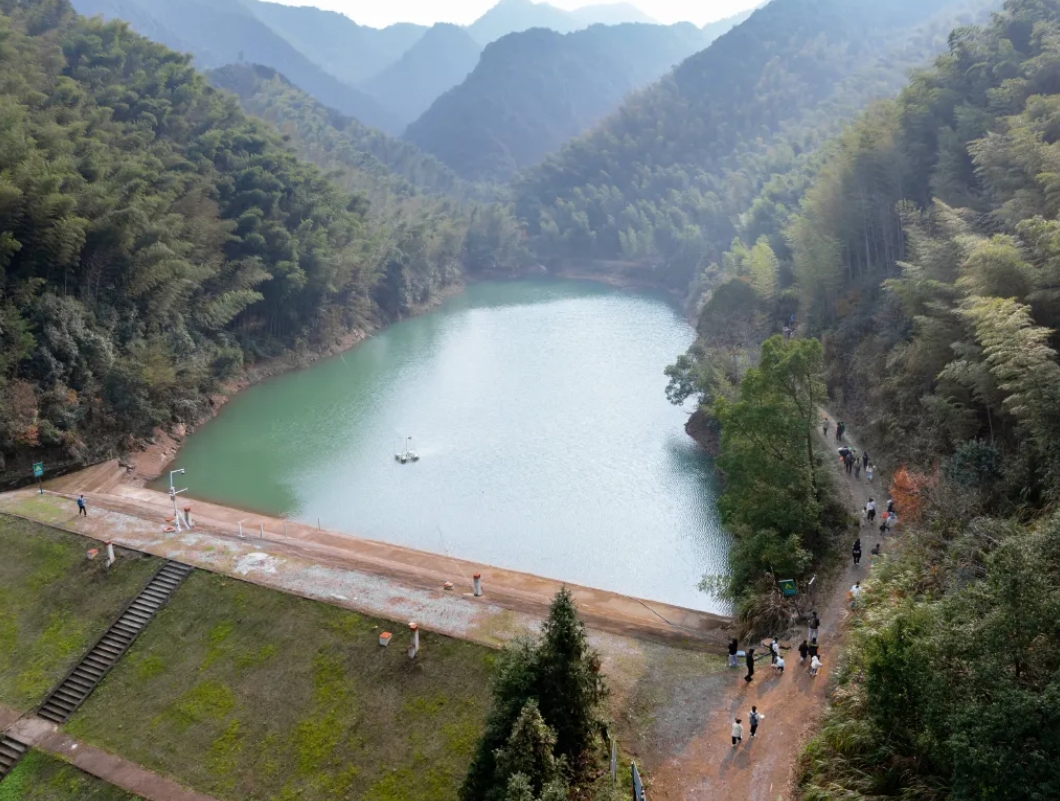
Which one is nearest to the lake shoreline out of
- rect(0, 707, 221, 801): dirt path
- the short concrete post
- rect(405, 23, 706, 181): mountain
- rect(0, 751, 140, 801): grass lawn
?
rect(0, 707, 221, 801): dirt path

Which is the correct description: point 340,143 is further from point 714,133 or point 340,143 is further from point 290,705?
point 290,705

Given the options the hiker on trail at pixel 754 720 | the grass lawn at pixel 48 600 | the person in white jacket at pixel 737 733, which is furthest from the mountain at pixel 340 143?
the person in white jacket at pixel 737 733

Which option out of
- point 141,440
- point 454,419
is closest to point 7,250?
point 141,440

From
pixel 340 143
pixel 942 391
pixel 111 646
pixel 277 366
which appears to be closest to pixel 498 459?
pixel 942 391

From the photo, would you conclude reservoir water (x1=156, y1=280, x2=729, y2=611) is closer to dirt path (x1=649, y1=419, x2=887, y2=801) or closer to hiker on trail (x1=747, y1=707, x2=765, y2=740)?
dirt path (x1=649, y1=419, x2=887, y2=801)

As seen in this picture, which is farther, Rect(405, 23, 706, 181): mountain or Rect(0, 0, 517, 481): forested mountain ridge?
Rect(405, 23, 706, 181): mountain

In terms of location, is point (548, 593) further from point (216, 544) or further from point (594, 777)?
point (216, 544)

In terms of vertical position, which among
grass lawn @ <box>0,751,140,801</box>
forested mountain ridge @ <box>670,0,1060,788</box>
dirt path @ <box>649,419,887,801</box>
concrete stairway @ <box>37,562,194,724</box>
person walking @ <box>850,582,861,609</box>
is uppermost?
forested mountain ridge @ <box>670,0,1060,788</box>
